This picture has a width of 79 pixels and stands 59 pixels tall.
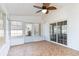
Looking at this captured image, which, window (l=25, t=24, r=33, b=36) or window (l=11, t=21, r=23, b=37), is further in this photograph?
window (l=25, t=24, r=33, b=36)

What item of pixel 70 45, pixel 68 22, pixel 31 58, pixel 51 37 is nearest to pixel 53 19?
pixel 51 37

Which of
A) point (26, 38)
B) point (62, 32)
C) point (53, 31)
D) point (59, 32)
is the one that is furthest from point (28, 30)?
point (62, 32)

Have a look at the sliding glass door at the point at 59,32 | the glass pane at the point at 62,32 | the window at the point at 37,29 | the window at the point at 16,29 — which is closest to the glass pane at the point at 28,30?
the window at the point at 37,29

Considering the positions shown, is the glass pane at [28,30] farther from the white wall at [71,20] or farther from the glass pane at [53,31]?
the white wall at [71,20]

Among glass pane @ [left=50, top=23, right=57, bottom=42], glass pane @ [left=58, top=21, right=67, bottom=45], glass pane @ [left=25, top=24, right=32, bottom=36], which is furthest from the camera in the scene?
glass pane @ [left=25, top=24, right=32, bottom=36]

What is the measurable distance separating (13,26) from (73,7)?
3.94m

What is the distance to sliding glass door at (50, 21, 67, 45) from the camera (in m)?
6.07

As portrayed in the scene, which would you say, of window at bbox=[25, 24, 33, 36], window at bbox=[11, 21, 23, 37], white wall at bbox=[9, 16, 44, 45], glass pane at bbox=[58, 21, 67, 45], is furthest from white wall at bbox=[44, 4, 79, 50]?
window at bbox=[11, 21, 23, 37]

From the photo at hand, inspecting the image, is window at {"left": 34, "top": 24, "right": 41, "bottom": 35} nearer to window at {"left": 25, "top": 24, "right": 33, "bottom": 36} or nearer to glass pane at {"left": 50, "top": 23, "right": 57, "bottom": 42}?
window at {"left": 25, "top": 24, "right": 33, "bottom": 36}

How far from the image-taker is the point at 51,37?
805cm

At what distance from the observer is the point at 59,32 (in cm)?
683

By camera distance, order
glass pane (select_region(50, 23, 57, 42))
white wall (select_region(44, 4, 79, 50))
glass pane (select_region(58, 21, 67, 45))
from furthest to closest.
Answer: glass pane (select_region(50, 23, 57, 42)), glass pane (select_region(58, 21, 67, 45)), white wall (select_region(44, 4, 79, 50))

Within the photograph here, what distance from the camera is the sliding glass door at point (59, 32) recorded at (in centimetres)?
607

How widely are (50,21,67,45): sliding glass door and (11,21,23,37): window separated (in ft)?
7.23
